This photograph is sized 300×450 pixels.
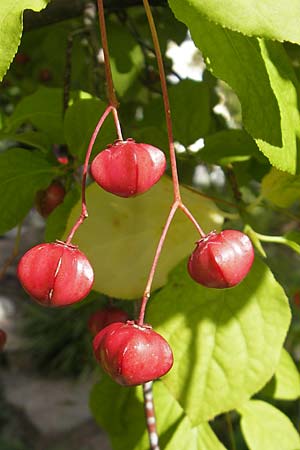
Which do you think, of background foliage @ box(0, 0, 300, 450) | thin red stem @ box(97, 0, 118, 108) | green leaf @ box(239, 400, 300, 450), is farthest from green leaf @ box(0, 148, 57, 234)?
green leaf @ box(239, 400, 300, 450)

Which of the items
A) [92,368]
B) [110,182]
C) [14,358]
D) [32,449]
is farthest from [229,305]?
[14,358]

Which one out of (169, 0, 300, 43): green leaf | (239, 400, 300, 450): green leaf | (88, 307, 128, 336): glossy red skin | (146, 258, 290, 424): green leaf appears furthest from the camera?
(239, 400, 300, 450): green leaf

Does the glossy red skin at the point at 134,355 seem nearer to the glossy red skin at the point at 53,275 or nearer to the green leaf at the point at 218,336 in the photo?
the glossy red skin at the point at 53,275

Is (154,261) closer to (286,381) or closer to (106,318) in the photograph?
(106,318)

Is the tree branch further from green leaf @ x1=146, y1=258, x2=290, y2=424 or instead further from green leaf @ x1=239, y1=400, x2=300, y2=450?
green leaf @ x1=239, y1=400, x2=300, y2=450

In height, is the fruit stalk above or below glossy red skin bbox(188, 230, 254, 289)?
above

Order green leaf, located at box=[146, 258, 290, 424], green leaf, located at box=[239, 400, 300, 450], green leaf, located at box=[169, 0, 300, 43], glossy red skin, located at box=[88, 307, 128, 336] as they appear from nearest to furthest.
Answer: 1. green leaf, located at box=[169, 0, 300, 43]
2. green leaf, located at box=[146, 258, 290, 424]
3. glossy red skin, located at box=[88, 307, 128, 336]
4. green leaf, located at box=[239, 400, 300, 450]

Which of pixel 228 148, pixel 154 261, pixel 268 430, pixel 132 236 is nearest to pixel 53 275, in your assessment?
pixel 154 261
